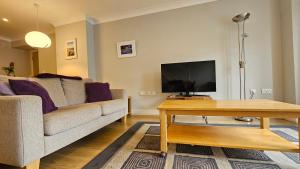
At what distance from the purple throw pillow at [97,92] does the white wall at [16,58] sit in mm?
4215

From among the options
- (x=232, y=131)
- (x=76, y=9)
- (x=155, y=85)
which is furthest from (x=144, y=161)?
(x=76, y=9)

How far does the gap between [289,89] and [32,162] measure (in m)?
3.44

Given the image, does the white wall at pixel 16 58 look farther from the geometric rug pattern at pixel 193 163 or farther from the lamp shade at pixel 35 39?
the geometric rug pattern at pixel 193 163

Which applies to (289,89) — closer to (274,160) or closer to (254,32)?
(254,32)

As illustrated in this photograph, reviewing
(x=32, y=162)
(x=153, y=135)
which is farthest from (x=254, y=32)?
(x=32, y=162)

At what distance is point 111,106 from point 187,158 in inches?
47.5

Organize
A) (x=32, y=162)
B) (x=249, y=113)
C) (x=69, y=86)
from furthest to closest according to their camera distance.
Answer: (x=69, y=86), (x=249, y=113), (x=32, y=162)

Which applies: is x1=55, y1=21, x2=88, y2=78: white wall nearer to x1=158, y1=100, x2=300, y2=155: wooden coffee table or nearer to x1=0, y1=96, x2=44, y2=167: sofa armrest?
x1=0, y1=96, x2=44, y2=167: sofa armrest

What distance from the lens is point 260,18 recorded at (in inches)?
109

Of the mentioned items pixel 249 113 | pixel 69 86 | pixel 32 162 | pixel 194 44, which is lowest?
pixel 32 162

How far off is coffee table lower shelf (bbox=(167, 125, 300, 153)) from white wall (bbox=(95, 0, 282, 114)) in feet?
5.03

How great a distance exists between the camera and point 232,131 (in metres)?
1.56

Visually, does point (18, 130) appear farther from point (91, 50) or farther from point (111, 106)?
point (91, 50)

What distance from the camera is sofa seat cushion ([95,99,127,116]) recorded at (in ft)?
6.48
